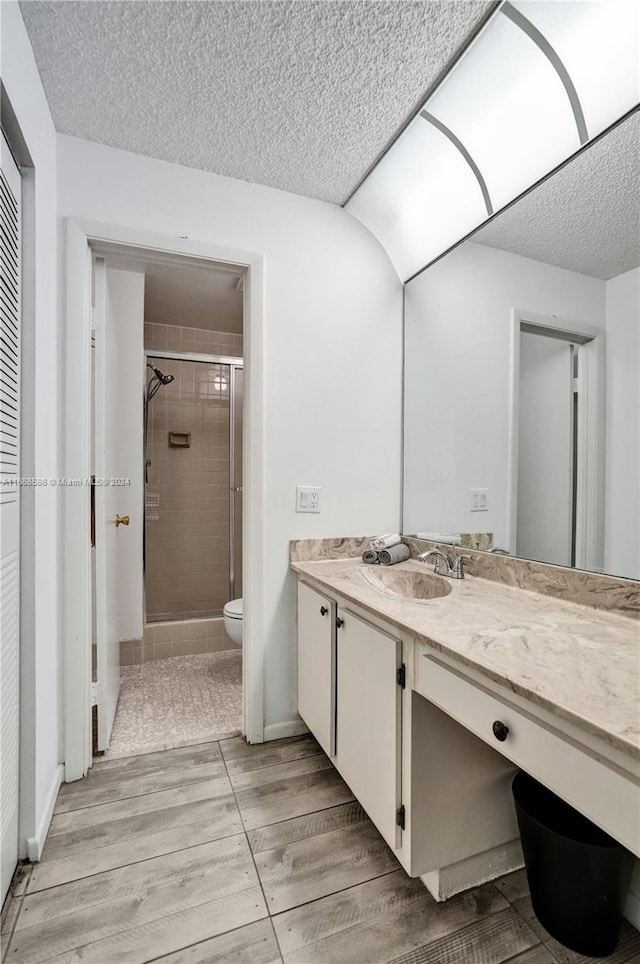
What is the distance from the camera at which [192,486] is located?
137 inches

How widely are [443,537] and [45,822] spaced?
1724mm

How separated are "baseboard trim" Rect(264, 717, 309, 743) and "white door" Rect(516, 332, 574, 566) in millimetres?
1221

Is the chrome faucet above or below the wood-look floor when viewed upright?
above

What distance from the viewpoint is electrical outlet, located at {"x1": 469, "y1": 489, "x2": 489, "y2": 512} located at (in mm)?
1728

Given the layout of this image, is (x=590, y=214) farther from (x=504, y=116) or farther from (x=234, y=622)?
(x=234, y=622)

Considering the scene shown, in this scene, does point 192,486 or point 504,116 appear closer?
point 504,116

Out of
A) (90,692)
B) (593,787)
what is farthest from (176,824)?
(593,787)

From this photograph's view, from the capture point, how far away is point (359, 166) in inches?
68.5

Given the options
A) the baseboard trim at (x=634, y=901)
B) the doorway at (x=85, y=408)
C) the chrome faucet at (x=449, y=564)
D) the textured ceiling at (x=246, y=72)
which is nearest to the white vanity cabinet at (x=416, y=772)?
the baseboard trim at (x=634, y=901)

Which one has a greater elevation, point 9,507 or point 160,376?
point 160,376

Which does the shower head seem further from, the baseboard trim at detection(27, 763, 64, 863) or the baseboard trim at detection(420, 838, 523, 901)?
the baseboard trim at detection(420, 838, 523, 901)

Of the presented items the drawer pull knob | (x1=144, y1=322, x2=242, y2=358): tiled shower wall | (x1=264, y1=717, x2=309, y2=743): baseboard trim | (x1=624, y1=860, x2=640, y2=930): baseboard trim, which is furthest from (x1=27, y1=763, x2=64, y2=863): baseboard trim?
(x1=144, y1=322, x2=242, y2=358): tiled shower wall

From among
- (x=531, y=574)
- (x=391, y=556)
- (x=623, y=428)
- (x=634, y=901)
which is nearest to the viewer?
(x=634, y=901)

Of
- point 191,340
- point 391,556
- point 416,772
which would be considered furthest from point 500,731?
point 191,340
